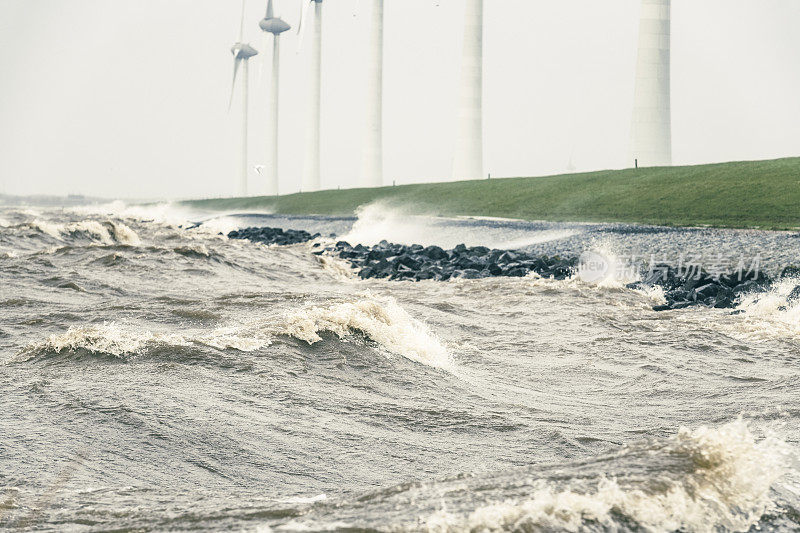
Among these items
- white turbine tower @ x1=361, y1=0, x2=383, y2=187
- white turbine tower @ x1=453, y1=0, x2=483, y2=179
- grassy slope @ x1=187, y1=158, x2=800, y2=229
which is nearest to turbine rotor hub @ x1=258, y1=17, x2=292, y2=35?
white turbine tower @ x1=361, y1=0, x2=383, y2=187

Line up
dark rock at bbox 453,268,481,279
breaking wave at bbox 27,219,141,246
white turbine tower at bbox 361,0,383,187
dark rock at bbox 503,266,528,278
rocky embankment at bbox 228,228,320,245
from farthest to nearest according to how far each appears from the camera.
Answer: white turbine tower at bbox 361,0,383,187 → rocky embankment at bbox 228,228,320,245 → breaking wave at bbox 27,219,141,246 → dark rock at bbox 453,268,481,279 → dark rock at bbox 503,266,528,278

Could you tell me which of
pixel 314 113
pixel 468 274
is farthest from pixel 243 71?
pixel 468 274

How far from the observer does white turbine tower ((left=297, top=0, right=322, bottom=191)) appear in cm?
8600

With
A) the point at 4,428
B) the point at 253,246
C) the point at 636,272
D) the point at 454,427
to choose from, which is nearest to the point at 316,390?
the point at 454,427

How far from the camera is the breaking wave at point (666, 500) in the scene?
453 centimetres

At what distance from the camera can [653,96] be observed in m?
57.6

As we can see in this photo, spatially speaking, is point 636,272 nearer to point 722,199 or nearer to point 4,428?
point 722,199

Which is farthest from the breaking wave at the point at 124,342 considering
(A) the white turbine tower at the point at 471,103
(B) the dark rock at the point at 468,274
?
(A) the white turbine tower at the point at 471,103

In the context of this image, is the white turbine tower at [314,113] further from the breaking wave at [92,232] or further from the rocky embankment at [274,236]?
the breaking wave at [92,232]

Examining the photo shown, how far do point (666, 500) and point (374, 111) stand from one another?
7602 centimetres

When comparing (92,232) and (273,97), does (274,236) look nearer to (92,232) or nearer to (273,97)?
(92,232)

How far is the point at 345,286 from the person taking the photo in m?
24.3

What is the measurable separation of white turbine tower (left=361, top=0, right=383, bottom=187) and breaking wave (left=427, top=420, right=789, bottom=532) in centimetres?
7359

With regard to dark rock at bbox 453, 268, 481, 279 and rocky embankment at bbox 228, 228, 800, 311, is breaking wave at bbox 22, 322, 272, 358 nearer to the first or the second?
rocky embankment at bbox 228, 228, 800, 311
